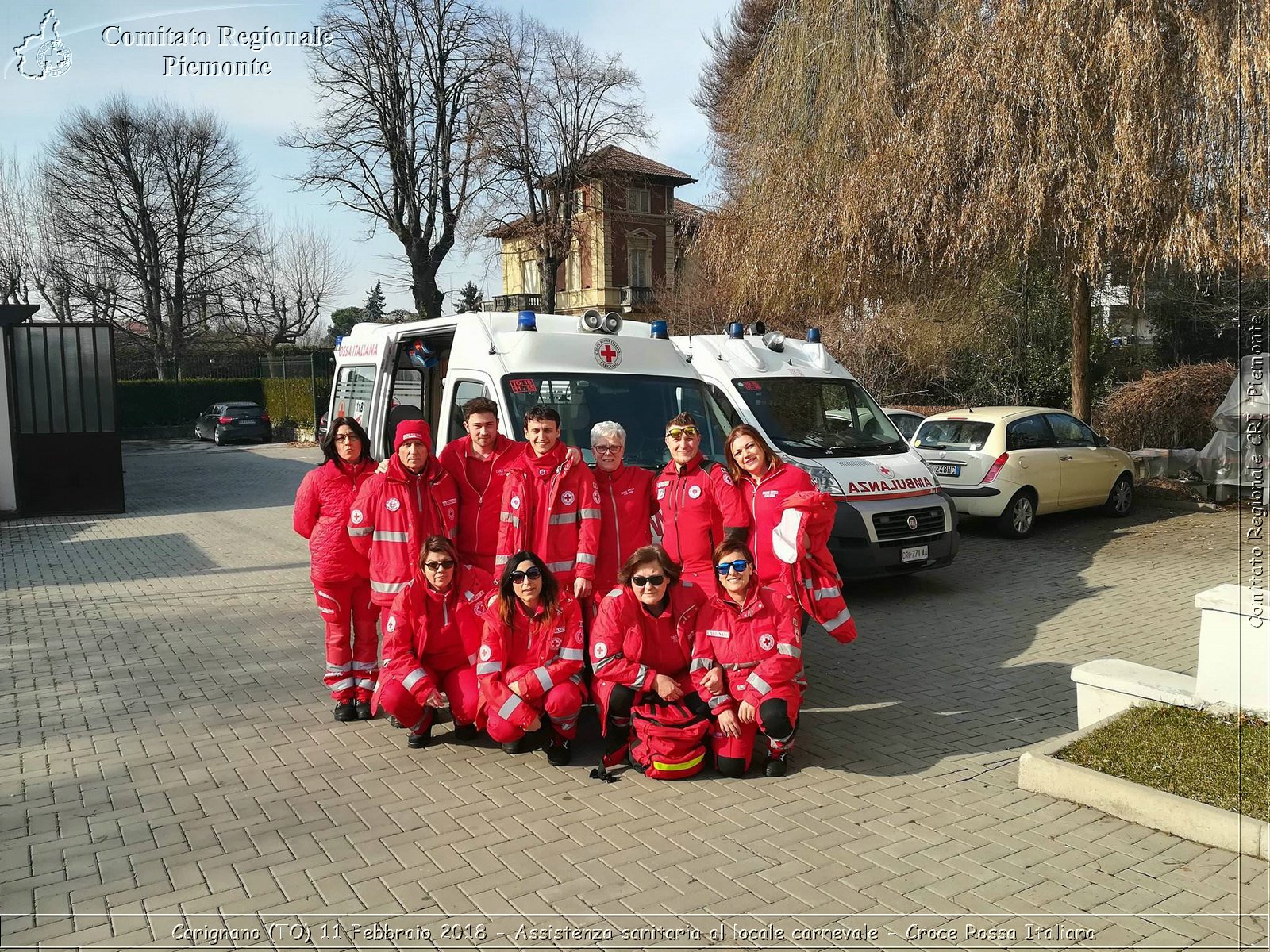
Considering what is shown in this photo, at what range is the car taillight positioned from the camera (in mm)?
12016

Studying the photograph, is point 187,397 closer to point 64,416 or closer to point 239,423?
point 239,423

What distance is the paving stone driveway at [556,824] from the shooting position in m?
3.75

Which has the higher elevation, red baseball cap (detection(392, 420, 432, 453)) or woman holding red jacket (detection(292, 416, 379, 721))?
red baseball cap (detection(392, 420, 432, 453))

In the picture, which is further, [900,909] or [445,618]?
[445,618]

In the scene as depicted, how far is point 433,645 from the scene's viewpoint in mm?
5574

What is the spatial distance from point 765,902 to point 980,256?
1145 cm

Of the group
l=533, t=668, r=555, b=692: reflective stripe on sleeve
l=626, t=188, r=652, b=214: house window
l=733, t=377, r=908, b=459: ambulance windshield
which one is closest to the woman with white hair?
l=533, t=668, r=555, b=692: reflective stripe on sleeve

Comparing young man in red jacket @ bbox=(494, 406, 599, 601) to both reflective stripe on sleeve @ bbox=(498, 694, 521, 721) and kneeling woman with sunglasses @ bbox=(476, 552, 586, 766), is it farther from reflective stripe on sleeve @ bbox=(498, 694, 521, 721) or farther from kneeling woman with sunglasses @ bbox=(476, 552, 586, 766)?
reflective stripe on sleeve @ bbox=(498, 694, 521, 721)

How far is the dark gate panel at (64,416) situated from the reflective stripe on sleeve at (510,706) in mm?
13519

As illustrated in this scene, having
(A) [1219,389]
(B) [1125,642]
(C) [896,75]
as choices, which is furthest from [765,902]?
(A) [1219,389]

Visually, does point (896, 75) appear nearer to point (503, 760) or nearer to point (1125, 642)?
point (1125, 642)

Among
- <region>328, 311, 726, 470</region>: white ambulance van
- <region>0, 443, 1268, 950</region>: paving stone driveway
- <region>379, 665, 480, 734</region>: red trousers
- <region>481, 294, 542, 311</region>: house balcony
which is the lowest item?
<region>0, 443, 1268, 950</region>: paving stone driveway

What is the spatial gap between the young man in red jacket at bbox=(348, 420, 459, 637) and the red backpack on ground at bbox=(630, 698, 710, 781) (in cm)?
165

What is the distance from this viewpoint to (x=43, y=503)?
52.5ft
